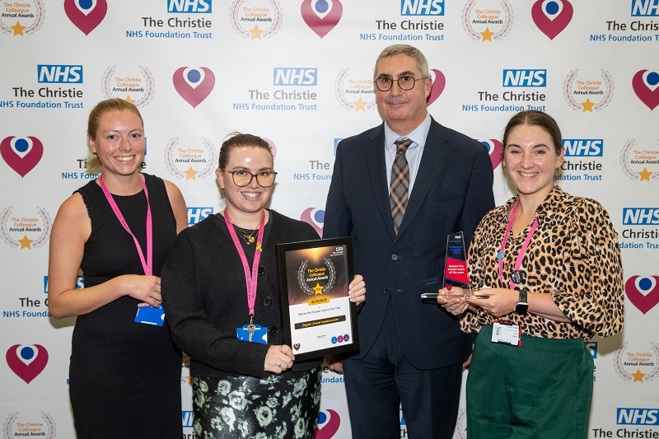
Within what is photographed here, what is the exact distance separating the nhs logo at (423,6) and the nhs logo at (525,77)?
594 mm

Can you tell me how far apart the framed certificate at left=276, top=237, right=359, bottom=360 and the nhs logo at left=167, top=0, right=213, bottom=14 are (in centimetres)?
214

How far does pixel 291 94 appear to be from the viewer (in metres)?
3.67

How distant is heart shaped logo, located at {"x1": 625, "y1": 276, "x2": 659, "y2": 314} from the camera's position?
3734 millimetres

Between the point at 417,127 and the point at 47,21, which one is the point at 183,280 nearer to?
the point at 417,127

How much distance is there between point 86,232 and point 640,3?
3584mm

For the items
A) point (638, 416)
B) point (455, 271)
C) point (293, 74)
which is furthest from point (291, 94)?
point (638, 416)

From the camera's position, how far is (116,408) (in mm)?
2521

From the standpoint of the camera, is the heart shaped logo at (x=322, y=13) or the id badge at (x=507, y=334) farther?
the heart shaped logo at (x=322, y=13)

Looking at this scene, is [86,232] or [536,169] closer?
[536,169]

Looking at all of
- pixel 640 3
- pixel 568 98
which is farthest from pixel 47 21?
pixel 640 3

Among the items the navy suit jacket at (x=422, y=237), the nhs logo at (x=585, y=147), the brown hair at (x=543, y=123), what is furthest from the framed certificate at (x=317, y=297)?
the nhs logo at (x=585, y=147)

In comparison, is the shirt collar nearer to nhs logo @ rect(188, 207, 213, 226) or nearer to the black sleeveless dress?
the black sleeveless dress

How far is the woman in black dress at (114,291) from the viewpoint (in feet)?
8.21

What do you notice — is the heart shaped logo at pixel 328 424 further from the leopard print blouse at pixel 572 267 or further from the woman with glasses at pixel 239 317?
the leopard print blouse at pixel 572 267
